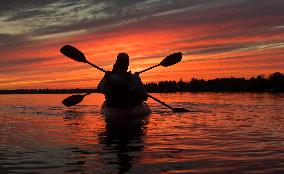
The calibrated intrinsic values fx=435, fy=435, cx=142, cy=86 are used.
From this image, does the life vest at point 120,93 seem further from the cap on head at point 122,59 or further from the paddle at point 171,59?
the paddle at point 171,59

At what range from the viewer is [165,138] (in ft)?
40.5

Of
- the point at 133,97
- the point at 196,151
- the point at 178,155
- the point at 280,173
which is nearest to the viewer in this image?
the point at 280,173

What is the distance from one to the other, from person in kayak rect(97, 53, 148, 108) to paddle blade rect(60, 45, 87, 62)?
269cm

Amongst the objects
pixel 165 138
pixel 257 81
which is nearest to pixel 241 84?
pixel 257 81

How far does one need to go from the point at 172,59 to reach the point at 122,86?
5.69m

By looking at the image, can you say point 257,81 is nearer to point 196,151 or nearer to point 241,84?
point 241,84

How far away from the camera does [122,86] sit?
18844 mm

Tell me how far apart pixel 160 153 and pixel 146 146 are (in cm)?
128

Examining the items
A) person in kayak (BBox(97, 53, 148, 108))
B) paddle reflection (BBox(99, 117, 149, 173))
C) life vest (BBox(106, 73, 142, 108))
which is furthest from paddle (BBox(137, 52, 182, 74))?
paddle reflection (BBox(99, 117, 149, 173))

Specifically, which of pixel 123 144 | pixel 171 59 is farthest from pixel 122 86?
pixel 123 144

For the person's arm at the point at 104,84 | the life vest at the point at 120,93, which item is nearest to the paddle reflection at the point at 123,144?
the life vest at the point at 120,93

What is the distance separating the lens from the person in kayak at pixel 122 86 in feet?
61.9

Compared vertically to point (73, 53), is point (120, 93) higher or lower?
lower

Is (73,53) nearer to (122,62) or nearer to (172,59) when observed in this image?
(122,62)
